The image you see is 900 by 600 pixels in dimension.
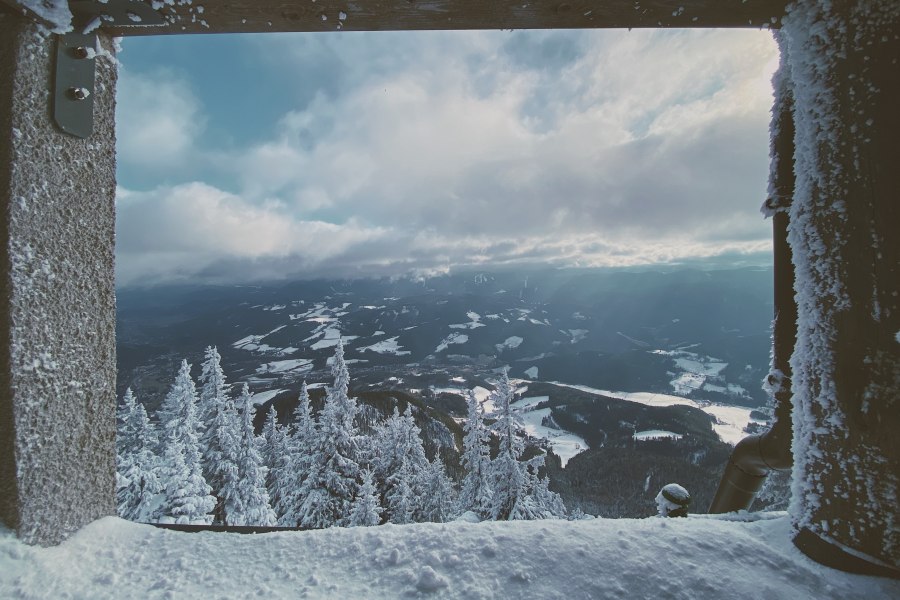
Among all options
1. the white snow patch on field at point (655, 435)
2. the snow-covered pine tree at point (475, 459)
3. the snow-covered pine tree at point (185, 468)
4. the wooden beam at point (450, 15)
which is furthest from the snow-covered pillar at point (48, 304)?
the white snow patch on field at point (655, 435)

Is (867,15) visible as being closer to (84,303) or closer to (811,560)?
(811,560)

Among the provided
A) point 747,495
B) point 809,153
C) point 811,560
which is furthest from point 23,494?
point 747,495

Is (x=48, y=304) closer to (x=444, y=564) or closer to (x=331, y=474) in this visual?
(x=444, y=564)

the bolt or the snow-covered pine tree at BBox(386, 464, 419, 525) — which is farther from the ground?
the bolt

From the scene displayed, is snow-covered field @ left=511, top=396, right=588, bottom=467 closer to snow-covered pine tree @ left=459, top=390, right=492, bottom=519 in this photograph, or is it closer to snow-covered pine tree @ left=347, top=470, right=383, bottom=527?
snow-covered pine tree @ left=459, top=390, right=492, bottom=519

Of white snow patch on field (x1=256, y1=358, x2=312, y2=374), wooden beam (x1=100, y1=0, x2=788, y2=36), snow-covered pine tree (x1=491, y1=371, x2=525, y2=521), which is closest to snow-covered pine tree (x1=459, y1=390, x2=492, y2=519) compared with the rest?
snow-covered pine tree (x1=491, y1=371, x2=525, y2=521)

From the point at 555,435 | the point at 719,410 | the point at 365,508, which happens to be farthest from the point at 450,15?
the point at 719,410

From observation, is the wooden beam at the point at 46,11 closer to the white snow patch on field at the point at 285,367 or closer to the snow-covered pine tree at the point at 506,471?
the snow-covered pine tree at the point at 506,471
